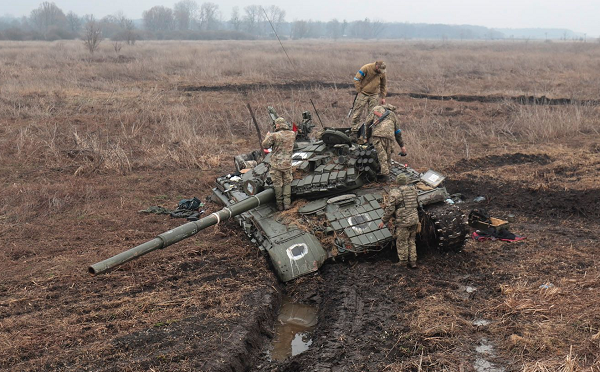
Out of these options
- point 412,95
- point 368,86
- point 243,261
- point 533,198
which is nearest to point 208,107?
point 412,95

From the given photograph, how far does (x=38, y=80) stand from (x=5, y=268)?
19.9 meters

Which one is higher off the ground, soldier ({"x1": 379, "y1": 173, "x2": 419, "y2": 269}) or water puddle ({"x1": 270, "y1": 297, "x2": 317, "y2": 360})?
soldier ({"x1": 379, "y1": 173, "x2": 419, "y2": 269})

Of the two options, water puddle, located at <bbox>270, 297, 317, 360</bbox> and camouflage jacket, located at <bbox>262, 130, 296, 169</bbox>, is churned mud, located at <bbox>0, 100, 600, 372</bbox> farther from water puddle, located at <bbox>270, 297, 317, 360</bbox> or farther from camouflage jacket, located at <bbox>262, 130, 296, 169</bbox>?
camouflage jacket, located at <bbox>262, 130, 296, 169</bbox>

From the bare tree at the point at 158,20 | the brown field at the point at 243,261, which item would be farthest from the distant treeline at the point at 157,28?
the brown field at the point at 243,261

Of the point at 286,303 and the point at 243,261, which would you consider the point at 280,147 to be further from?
the point at 286,303

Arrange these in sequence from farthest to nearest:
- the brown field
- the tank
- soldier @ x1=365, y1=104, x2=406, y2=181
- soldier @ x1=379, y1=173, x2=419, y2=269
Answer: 1. soldier @ x1=365, y1=104, x2=406, y2=181
2. the tank
3. soldier @ x1=379, y1=173, x2=419, y2=269
4. the brown field

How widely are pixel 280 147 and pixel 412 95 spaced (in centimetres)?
1744

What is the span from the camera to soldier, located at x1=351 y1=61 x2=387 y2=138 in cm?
1164

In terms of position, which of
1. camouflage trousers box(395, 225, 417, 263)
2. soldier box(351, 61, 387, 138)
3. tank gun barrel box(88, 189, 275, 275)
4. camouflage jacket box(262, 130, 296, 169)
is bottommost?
camouflage trousers box(395, 225, 417, 263)

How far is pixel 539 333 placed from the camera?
6.55 m

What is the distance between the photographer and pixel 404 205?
835 cm

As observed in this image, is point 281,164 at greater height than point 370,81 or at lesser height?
lesser

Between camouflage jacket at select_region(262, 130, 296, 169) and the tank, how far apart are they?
490mm

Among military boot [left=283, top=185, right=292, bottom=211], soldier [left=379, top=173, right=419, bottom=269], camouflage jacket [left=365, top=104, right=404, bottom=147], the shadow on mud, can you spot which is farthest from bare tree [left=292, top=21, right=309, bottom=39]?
soldier [left=379, top=173, right=419, bottom=269]
